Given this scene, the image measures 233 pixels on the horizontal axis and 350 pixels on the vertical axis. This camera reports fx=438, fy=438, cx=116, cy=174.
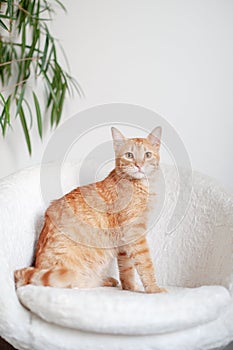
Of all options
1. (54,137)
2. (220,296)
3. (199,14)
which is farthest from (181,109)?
(220,296)

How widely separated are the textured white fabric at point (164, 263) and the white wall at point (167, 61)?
340 millimetres

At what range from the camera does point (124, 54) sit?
6.23ft

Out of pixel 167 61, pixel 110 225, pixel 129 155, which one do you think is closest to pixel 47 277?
pixel 110 225

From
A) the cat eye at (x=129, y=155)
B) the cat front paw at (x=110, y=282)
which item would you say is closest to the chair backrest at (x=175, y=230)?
the cat front paw at (x=110, y=282)

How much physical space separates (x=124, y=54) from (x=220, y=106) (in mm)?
470

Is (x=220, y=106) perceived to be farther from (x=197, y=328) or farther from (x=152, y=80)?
(x=197, y=328)

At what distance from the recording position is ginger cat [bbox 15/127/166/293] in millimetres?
1319

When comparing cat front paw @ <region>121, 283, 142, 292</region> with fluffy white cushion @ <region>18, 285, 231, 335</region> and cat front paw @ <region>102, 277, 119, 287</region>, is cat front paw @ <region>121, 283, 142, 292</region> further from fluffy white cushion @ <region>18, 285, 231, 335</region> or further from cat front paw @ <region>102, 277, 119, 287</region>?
fluffy white cushion @ <region>18, 285, 231, 335</region>

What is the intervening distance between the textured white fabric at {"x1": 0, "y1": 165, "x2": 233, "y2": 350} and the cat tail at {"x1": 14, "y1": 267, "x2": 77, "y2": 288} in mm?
44

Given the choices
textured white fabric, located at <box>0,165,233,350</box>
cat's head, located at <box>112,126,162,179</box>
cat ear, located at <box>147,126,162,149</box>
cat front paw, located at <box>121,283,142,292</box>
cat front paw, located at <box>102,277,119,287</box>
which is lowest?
cat front paw, located at <box>102,277,119,287</box>

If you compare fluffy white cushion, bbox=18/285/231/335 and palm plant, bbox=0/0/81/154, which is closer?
fluffy white cushion, bbox=18/285/231/335

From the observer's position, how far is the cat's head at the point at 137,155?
1.36 m

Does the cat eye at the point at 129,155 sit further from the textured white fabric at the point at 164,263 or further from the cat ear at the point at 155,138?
the textured white fabric at the point at 164,263

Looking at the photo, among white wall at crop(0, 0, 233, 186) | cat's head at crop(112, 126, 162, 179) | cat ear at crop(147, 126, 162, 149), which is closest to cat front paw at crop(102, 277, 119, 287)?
cat's head at crop(112, 126, 162, 179)
